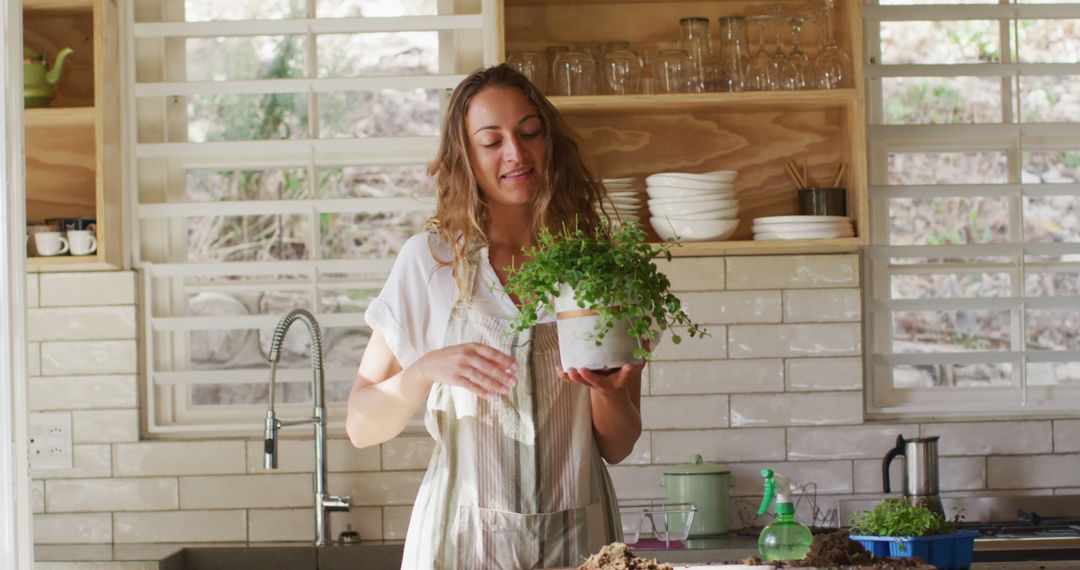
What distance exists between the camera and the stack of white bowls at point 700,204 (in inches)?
147

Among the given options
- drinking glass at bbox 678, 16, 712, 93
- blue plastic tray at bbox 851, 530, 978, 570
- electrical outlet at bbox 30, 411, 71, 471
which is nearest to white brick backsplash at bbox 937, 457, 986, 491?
drinking glass at bbox 678, 16, 712, 93

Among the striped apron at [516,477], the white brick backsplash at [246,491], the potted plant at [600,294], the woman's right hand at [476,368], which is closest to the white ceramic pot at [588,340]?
the potted plant at [600,294]

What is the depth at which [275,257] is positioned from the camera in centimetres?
412

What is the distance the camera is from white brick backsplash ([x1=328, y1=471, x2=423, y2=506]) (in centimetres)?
395

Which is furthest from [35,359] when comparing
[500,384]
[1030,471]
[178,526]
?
[1030,471]

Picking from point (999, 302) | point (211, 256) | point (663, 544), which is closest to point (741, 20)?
point (999, 302)

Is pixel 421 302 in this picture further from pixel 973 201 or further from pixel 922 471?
pixel 973 201

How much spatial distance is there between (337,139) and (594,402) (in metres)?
2.04

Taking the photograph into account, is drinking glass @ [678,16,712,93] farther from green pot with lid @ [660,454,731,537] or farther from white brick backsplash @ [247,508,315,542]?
white brick backsplash @ [247,508,315,542]

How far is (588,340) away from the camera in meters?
1.90

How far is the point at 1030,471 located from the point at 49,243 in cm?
297

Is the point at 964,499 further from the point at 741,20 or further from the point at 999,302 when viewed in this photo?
the point at 741,20

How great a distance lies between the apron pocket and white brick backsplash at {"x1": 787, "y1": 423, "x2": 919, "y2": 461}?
192 cm

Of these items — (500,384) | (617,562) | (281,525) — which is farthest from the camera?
(281,525)
